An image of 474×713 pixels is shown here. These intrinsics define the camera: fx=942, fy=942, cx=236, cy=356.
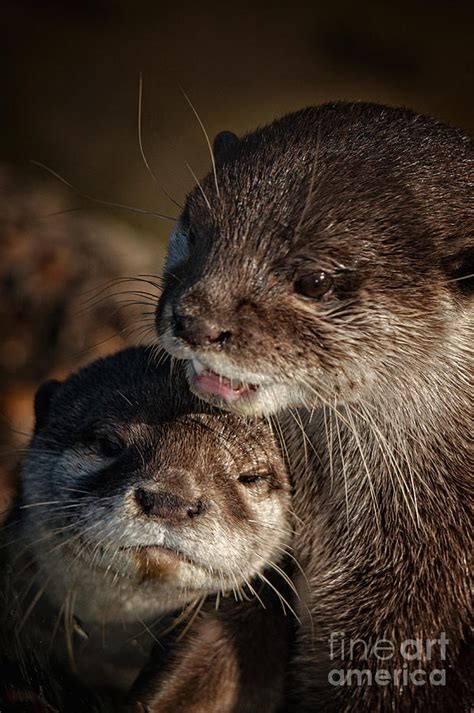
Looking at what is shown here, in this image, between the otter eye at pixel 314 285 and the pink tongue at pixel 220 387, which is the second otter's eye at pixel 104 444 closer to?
the pink tongue at pixel 220 387

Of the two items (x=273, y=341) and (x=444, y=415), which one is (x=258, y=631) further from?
(x=273, y=341)

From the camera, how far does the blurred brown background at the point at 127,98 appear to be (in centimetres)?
310

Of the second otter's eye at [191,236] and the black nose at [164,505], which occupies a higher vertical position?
the second otter's eye at [191,236]

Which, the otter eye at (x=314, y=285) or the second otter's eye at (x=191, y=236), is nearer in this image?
the otter eye at (x=314, y=285)

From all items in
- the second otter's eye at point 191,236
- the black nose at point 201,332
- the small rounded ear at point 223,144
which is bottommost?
the black nose at point 201,332

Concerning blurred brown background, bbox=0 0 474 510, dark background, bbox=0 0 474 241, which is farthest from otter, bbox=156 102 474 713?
dark background, bbox=0 0 474 241

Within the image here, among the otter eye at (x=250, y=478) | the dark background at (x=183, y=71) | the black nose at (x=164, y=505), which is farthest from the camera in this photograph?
the dark background at (x=183, y=71)

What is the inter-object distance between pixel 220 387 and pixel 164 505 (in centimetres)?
24

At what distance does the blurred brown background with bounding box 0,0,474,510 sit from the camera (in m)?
3.10

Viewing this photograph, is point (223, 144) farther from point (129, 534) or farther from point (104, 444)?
point (129, 534)

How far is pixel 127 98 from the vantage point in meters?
3.90

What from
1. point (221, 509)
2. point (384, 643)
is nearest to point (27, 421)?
point (221, 509)

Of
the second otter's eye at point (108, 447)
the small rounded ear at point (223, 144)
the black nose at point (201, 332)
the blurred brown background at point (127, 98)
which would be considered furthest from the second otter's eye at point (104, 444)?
the blurred brown background at point (127, 98)

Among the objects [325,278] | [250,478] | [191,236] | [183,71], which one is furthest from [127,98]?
[325,278]
